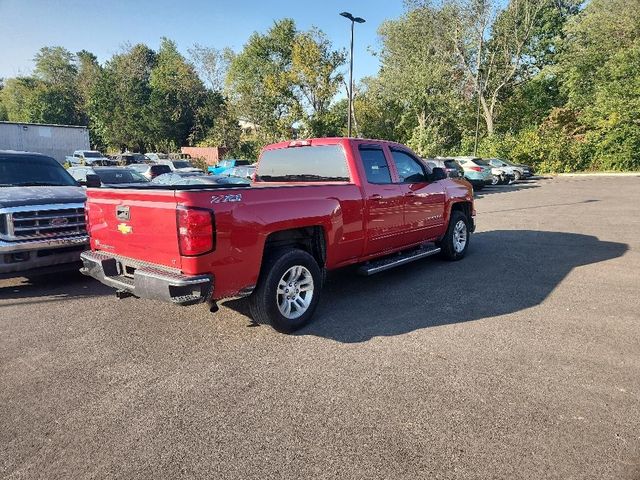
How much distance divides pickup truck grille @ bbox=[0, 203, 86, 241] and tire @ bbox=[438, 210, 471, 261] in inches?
225

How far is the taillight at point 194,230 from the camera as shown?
11.8 feet

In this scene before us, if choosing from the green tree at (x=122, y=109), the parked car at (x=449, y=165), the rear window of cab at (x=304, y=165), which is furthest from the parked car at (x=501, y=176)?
the green tree at (x=122, y=109)

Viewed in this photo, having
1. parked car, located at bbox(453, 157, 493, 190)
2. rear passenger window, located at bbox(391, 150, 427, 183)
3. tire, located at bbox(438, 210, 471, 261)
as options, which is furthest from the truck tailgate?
parked car, located at bbox(453, 157, 493, 190)

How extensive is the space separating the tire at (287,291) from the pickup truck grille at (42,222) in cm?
334

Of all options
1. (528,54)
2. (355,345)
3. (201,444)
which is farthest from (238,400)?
(528,54)

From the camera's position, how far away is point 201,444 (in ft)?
9.14

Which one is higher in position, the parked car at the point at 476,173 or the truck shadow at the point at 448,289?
the parked car at the point at 476,173

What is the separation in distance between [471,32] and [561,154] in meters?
Result: 14.3

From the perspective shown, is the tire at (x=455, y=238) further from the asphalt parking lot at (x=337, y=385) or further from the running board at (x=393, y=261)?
the asphalt parking lot at (x=337, y=385)

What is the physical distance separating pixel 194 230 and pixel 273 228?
849 mm

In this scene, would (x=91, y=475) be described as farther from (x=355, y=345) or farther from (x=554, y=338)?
(x=554, y=338)

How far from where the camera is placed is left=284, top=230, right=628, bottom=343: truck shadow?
4.77 m

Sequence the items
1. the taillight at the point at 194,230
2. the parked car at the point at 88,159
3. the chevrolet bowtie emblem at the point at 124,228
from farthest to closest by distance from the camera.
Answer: the parked car at the point at 88,159
the chevrolet bowtie emblem at the point at 124,228
the taillight at the point at 194,230

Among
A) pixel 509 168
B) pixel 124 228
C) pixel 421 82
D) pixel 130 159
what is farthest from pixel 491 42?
pixel 124 228
